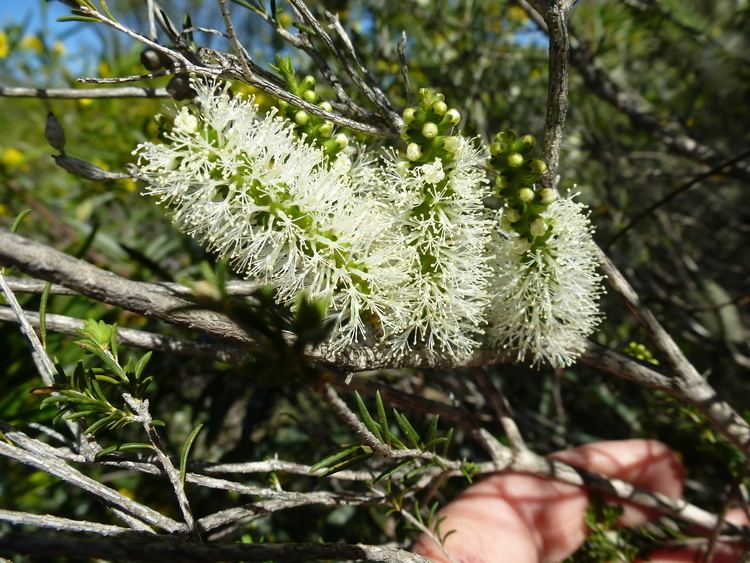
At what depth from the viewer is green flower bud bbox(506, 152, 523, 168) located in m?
1.07

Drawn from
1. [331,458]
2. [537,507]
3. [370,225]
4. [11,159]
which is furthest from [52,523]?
[11,159]

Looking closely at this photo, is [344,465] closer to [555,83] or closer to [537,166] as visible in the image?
[537,166]

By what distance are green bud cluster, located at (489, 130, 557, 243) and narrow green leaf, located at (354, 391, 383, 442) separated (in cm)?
50

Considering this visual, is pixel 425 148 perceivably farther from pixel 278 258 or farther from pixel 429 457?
pixel 429 457

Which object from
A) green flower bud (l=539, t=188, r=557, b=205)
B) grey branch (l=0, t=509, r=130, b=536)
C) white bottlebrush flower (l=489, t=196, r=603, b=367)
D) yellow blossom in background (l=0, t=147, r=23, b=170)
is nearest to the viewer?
grey branch (l=0, t=509, r=130, b=536)

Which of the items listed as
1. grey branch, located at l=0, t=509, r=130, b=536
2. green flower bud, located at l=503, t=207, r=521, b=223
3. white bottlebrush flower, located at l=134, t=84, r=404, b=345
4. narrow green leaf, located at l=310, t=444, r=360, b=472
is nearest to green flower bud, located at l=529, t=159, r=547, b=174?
green flower bud, located at l=503, t=207, r=521, b=223

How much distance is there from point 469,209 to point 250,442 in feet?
4.55

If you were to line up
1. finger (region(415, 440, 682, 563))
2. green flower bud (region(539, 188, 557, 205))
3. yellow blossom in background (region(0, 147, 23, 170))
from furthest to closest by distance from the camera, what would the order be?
yellow blossom in background (region(0, 147, 23, 170))
finger (region(415, 440, 682, 563))
green flower bud (region(539, 188, 557, 205))

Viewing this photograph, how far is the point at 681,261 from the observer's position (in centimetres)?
276

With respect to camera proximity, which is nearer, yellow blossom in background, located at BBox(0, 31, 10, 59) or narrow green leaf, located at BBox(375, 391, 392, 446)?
narrow green leaf, located at BBox(375, 391, 392, 446)

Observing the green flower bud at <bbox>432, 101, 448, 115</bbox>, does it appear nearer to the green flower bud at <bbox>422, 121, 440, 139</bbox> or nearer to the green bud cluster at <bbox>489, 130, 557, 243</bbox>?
the green flower bud at <bbox>422, 121, 440, 139</bbox>

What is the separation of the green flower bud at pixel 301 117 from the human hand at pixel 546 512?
118 centimetres

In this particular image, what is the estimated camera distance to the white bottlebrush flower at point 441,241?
1.14 m

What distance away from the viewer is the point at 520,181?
110 cm
